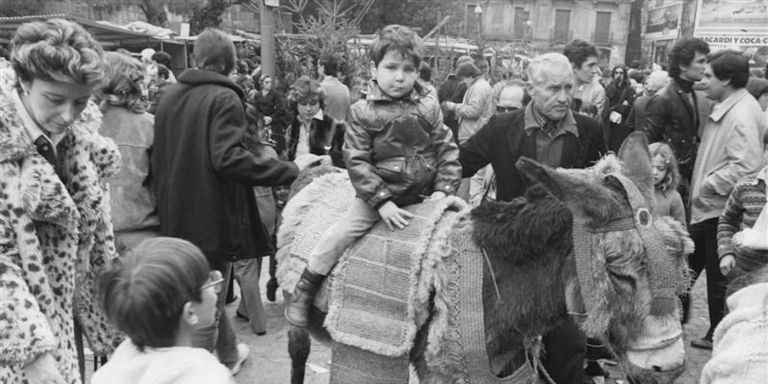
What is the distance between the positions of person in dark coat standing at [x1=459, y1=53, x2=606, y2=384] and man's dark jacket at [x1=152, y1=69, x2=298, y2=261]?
47.8 inches

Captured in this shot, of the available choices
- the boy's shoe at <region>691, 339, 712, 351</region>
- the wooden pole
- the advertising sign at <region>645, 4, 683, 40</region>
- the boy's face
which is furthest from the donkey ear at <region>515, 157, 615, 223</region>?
the advertising sign at <region>645, 4, 683, 40</region>

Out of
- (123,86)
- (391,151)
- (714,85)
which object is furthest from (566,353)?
(123,86)

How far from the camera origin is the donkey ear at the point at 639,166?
2387 mm

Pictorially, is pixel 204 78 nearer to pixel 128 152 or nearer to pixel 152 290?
pixel 128 152

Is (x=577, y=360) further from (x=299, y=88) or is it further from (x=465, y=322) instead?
(x=299, y=88)

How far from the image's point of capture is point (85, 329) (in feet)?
9.34

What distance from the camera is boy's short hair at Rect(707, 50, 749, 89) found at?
4559 mm

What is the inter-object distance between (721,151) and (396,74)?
298cm

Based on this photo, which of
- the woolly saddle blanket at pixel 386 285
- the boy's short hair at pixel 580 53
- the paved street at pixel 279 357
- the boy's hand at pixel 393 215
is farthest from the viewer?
the boy's short hair at pixel 580 53

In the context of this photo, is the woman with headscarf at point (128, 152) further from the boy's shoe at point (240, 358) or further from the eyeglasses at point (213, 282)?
the eyeglasses at point (213, 282)

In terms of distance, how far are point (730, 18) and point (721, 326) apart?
23.2 meters

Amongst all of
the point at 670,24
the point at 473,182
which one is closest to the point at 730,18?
the point at 670,24

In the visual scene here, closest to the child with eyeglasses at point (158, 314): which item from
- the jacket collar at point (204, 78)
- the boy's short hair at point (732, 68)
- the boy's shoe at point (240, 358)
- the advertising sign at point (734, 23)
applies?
the jacket collar at point (204, 78)

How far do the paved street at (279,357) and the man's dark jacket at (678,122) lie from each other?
1.54 meters
